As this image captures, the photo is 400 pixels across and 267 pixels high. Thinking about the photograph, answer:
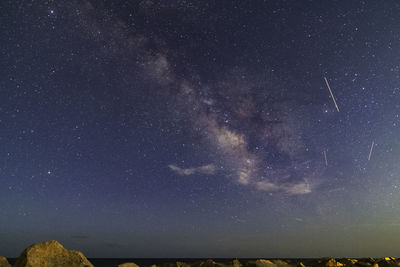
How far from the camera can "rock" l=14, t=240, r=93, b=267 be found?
752 cm

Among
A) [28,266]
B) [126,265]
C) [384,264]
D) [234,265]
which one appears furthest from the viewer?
[384,264]

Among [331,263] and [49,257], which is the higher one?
[49,257]

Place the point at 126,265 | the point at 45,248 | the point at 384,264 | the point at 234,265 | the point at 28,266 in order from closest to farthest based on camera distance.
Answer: the point at 28,266 → the point at 45,248 → the point at 126,265 → the point at 234,265 → the point at 384,264

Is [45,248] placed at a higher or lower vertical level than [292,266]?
higher

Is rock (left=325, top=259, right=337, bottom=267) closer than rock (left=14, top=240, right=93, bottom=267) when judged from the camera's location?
No

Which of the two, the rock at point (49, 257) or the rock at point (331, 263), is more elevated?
the rock at point (49, 257)

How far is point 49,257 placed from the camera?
7930 millimetres

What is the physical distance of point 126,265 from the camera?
30.8 feet

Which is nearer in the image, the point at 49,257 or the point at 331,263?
the point at 49,257

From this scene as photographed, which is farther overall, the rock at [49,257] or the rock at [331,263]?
the rock at [331,263]

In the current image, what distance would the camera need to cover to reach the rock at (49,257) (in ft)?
24.7

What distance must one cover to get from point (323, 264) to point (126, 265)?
7.02 m

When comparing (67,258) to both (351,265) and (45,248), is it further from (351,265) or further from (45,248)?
(351,265)

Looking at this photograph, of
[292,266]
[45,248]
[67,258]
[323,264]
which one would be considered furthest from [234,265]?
[45,248]
